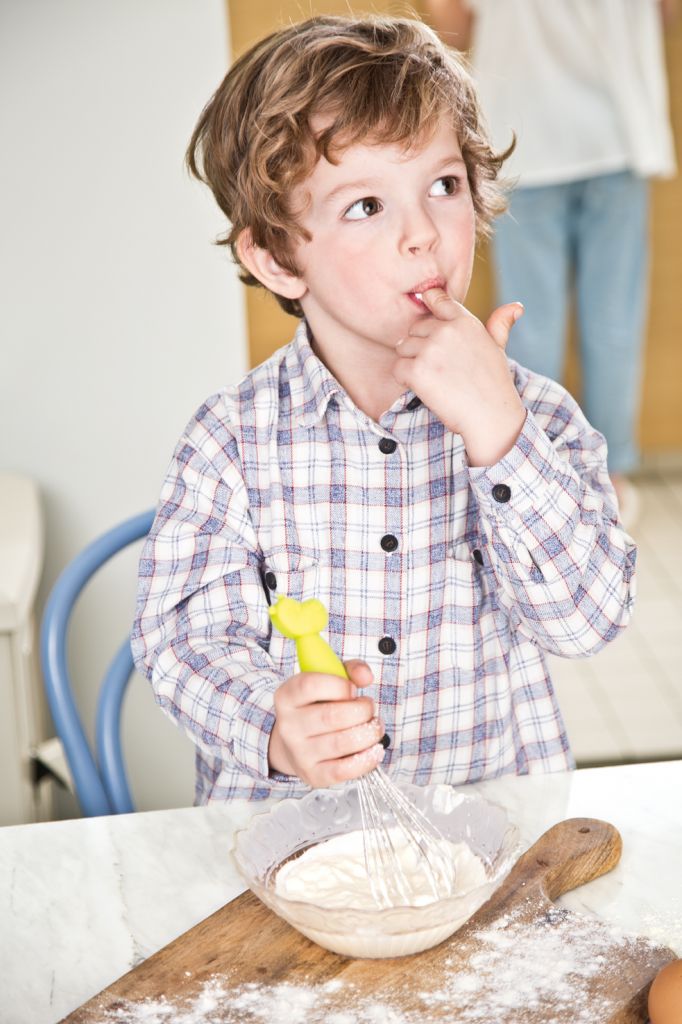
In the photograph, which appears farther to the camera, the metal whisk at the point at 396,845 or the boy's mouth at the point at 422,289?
the boy's mouth at the point at 422,289

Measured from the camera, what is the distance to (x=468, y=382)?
3.01ft

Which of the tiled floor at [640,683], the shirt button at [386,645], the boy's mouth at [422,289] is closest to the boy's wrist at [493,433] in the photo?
the boy's mouth at [422,289]

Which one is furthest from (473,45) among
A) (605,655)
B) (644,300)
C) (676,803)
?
(676,803)

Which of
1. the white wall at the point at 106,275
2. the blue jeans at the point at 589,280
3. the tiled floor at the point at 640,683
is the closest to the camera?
the white wall at the point at 106,275

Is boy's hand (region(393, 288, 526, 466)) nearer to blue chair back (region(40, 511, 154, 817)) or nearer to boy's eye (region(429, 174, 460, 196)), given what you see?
boy's eye (region(429, 174, 460, 196))

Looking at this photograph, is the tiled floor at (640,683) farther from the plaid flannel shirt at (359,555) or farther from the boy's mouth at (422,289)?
the boy's mouth at (422,289)

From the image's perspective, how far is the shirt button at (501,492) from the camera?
93cm

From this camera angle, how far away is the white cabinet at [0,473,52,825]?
1503 millimetres

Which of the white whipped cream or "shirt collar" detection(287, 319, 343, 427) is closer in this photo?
the white whipped cream

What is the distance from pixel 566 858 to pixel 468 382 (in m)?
0.34

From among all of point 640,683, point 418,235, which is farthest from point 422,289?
point 640,683

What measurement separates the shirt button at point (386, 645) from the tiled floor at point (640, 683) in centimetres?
126

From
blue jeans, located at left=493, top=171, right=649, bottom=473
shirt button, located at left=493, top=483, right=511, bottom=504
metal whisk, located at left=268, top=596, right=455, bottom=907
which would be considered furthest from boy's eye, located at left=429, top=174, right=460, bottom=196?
blue jeans, located at left=493, top=171, right=649, bottom=473

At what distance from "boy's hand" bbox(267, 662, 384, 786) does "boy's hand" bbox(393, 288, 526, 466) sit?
218mm
